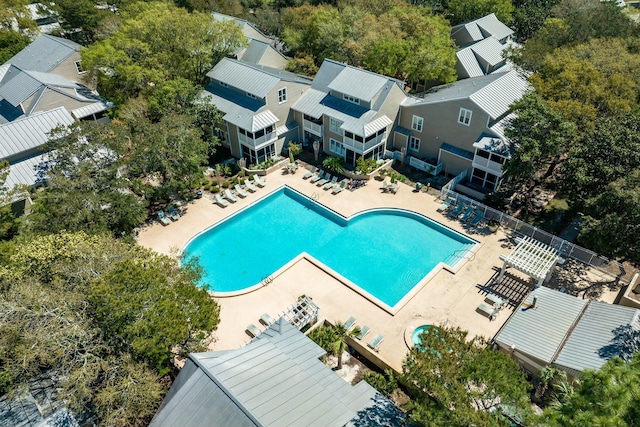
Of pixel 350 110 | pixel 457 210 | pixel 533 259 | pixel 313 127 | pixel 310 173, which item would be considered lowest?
pixel 310 173

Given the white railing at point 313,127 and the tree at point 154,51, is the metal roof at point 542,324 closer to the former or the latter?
the white railing at point 313,127

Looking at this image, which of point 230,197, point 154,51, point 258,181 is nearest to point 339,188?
point 258,181

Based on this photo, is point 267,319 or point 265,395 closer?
point 265,395

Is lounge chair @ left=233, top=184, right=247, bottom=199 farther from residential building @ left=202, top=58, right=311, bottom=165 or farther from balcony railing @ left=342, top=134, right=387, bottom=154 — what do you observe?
balcony railing @ left=342, top=134, right=387, bottom=154

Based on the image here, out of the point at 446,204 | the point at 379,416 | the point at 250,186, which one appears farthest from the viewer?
the point at 250,186

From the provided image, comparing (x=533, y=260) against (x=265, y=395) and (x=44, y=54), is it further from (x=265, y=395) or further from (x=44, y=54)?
(x=44, y=54)

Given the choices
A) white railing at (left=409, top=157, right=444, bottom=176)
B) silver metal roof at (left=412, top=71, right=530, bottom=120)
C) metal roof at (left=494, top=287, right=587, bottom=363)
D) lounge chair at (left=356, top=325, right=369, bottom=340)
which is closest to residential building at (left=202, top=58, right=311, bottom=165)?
white railing at (left=409, top=157, right=444, bottom=176)

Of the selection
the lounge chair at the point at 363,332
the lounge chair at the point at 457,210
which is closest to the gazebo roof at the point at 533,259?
the lounge chair at the point at 457,210
